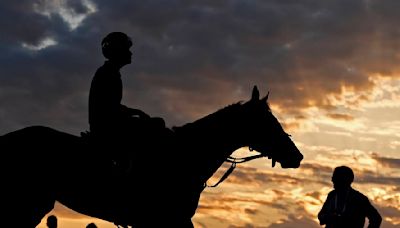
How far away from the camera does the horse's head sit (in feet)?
37.7

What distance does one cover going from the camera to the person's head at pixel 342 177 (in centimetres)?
875

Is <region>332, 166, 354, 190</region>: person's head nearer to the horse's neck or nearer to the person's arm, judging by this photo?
the person's arm

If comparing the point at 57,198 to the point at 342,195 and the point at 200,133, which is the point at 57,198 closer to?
the point at 200,133

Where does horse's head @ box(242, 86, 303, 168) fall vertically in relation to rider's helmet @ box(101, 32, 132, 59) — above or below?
below

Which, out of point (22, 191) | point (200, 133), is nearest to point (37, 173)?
point (22, 191)

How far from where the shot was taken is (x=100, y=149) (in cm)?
1027

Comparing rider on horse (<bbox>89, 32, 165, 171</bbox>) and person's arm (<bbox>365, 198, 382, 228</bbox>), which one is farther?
rider on horse (<bbox>89, 32, 165, 171</bbox>)

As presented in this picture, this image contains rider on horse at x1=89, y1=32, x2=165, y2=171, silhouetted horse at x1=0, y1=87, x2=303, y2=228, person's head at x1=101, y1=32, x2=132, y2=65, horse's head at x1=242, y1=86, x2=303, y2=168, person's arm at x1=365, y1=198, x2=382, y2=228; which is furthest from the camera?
horse's head at x1=242, y1=86, x2=303, y2=168

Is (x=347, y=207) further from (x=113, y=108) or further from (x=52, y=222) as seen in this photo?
(x=52, y=222)

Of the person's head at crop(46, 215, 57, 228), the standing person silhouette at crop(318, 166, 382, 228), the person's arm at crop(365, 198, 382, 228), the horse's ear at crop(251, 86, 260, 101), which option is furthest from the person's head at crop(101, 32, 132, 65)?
the person's head at crop(46, 215, 57, 228)

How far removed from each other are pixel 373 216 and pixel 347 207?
1.17 ft

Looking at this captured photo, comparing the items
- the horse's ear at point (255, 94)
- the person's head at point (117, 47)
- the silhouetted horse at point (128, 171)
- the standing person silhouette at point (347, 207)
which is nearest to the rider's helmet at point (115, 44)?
the person's head at point (117, 47)

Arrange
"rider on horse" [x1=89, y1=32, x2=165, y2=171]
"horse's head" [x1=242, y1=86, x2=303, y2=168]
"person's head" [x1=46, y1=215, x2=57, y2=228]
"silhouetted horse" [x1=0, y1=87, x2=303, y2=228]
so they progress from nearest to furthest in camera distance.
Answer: "silhouetted horse" [x1=0, y1=87, x2=303, y2=228]
"rider on horse" [x1=89, y1=32, x2=165, y2=171]
"horse's head" [x1=242, y1=86, x2=303, y2=168]
"person's head" [x1=46, y1=215, x2=57, y2=228]

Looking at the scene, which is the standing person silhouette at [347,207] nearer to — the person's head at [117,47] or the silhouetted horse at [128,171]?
the silhouetted horse at [128,171]
